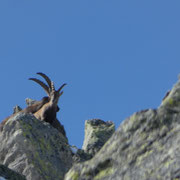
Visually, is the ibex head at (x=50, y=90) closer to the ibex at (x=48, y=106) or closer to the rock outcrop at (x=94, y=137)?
the ibex at (x=48, y=106)

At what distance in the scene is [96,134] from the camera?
12227mm

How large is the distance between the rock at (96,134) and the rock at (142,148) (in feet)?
20.5

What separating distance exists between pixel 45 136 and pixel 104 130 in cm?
239

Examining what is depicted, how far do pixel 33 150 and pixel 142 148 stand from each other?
5.61 m

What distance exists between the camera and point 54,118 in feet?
70.0

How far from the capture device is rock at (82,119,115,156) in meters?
11.5

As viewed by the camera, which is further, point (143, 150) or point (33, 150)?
point (33, 150)

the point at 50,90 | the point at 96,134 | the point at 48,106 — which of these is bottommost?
the point at 96,134

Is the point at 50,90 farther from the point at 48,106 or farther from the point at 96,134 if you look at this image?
the point at 96,134

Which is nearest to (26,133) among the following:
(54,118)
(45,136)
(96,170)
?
(45,136)

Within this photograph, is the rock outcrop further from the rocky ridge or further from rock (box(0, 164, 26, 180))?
the rocky ridge

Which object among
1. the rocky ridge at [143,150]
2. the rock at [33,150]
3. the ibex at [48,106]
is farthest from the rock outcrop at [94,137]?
the ibex at [48,106]

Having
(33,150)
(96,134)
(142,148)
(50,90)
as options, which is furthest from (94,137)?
(50,90)

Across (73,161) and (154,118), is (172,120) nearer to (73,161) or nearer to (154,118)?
(154,118)
